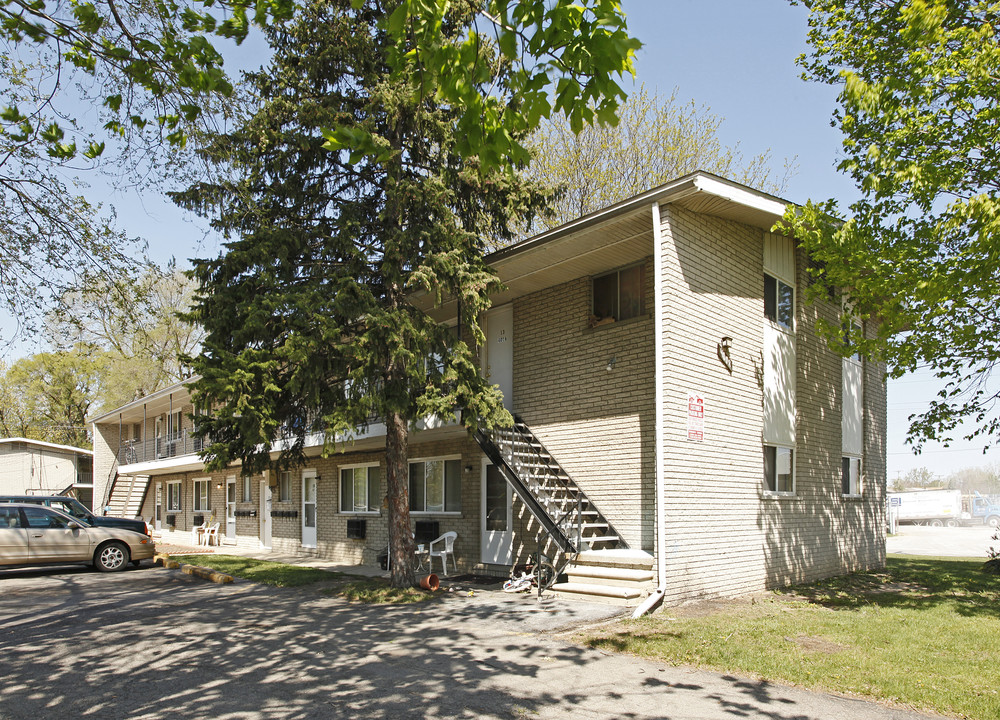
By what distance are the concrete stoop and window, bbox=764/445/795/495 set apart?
354cm

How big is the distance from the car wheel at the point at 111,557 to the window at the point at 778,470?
578 inches

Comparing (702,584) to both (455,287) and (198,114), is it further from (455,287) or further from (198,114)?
(198,114)

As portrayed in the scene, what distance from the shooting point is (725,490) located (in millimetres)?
12016

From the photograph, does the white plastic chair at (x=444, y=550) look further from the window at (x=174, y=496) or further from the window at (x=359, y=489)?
the window at (x=174, y=496)

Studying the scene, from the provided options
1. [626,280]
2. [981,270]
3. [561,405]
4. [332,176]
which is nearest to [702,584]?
[561,405]

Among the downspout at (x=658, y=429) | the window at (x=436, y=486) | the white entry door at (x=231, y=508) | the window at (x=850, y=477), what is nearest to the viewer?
A: the downspout at (x=658, y=429)

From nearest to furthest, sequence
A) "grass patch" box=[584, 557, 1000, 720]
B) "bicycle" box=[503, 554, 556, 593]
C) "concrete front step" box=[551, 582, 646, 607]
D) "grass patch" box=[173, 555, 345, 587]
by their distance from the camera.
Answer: "grass patch" box=[584, 557, 1000, 720]
"concrete front step" box=[551, 582, 646, 607]
"bicycle" box=[503, 554, 556, 593]
"grass patch" box=[173, 555, 345, 587]

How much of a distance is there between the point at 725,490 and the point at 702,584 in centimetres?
165

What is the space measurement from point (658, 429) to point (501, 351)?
5199 mm

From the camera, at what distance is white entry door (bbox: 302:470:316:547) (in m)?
20.9

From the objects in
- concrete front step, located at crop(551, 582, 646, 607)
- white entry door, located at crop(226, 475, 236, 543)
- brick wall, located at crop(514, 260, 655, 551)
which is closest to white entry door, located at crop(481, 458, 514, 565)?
brick wall, located at crop(514, 260, 655, 551)

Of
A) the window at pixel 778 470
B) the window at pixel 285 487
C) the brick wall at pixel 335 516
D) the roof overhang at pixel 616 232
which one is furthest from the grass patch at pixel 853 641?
the window at pixel 285 487

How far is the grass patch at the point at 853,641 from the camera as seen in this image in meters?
6.61

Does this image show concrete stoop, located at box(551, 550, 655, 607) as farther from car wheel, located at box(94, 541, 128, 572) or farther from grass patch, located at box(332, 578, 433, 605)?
car wheel, located at box(94, 541, 128, 572)
